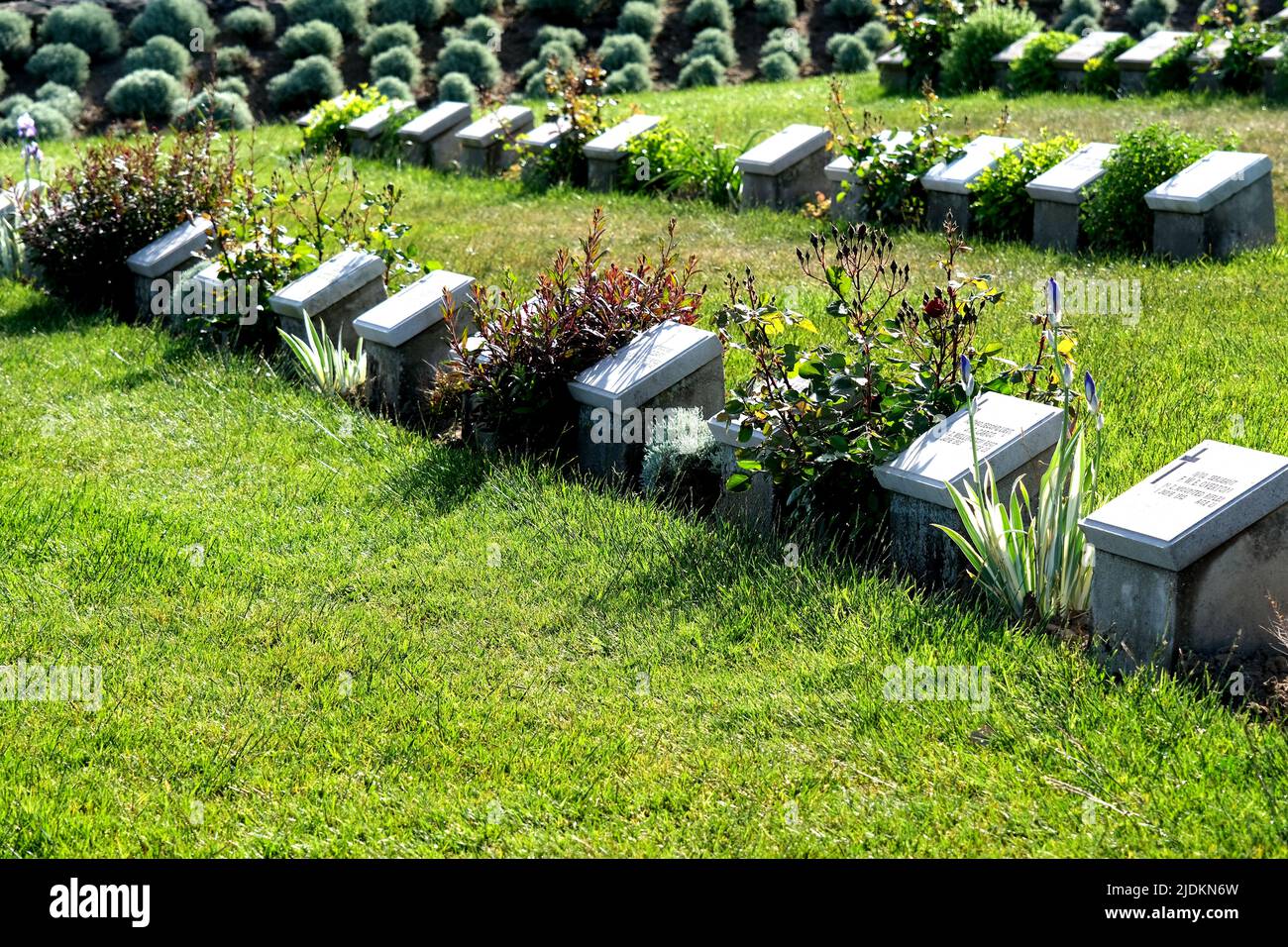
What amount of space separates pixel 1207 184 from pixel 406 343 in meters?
4.49

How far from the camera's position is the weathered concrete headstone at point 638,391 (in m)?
6.13

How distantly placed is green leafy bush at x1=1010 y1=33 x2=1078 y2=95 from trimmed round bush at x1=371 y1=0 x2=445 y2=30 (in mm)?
8082

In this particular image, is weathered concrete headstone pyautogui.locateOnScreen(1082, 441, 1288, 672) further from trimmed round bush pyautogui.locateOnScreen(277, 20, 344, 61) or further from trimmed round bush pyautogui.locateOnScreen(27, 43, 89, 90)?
trimmed round bush pyautogui.locateOnScreen(27, 43, 89, 90)

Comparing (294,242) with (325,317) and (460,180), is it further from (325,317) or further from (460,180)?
(460,180)

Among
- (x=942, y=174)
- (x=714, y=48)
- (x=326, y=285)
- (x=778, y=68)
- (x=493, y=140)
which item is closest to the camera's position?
(x=326, y=285)

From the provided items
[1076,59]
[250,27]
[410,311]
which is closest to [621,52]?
[250,27]

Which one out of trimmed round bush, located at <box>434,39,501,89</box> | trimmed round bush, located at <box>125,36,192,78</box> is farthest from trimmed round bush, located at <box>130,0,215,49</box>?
trimmed round bush, located at <box>434,39,501,89</box>

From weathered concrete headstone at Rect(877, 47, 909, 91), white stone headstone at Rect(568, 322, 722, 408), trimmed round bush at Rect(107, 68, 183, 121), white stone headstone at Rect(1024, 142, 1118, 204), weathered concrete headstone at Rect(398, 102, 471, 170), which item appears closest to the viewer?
white stone headstone at Rect(568, 322, 722, 408)

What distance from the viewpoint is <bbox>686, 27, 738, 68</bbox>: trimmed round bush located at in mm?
17750

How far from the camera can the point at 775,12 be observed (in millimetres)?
18797

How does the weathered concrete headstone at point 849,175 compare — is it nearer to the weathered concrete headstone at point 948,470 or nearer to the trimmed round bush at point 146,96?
the weathered concrete headstone at point 948,470

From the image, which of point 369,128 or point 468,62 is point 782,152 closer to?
point 369,128

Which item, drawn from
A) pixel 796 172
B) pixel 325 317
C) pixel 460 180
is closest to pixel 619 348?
pixel 325 317

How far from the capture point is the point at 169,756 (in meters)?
4.26
